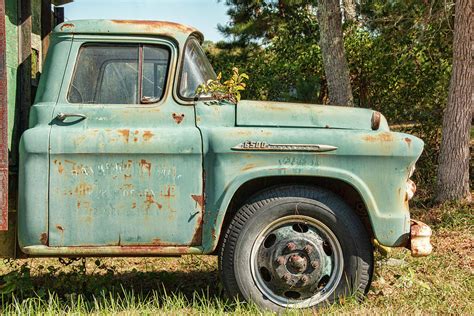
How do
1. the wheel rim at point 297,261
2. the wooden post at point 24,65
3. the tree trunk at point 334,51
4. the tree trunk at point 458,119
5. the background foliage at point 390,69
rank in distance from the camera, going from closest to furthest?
the wheel rim at point 297,261
the wooden post at point 24,65
the tree trunk at point 458,119
the tree trunk at point 334,51
the background foliage at point 390,69

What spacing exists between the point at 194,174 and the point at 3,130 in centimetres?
130

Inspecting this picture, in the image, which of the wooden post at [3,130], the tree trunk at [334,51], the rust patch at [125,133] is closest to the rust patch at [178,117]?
the rust patch at [125,133]

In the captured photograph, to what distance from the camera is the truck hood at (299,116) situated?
14.9ft

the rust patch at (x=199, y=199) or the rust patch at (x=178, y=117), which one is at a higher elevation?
the rust patch at (x=178, y=117)

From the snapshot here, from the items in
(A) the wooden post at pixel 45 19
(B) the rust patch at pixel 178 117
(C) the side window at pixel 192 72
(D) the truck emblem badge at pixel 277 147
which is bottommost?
(D) the truck emblem badge at pixel 277 147

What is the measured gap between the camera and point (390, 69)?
10.8m

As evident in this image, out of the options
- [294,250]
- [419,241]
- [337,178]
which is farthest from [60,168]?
[419,241]

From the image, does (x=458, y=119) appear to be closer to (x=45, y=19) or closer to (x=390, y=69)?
(x=390, y=69)

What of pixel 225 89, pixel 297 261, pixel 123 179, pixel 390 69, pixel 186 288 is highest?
pixel 390 69

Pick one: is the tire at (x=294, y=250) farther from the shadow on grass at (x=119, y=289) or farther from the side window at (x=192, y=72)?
the side window at (x=192, y=72)

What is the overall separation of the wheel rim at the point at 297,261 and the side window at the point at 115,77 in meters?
1.28

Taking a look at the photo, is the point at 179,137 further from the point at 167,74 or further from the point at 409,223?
the point at 409,223

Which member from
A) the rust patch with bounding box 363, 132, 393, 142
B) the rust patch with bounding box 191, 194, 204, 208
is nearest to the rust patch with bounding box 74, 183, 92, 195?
the rust patch with bounding box 191, 194, 204, 208

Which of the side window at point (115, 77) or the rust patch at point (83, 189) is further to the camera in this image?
the side window at point (115, 77)
